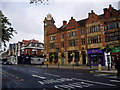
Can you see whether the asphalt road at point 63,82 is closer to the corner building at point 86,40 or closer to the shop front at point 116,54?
the shop front at point 116,54

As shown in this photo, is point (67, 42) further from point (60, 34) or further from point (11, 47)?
point (11, 47)

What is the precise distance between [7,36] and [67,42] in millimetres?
37034

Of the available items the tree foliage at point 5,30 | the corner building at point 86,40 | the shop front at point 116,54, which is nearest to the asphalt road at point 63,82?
the tree foliage at point 5,30

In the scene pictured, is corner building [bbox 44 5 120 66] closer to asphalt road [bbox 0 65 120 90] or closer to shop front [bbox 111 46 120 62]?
shop front [bbox 111 46 120 62]

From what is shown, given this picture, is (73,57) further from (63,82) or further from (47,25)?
(63,82)

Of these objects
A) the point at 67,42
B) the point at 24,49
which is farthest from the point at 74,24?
the point at 24,49

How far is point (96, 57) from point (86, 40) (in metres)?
5.74

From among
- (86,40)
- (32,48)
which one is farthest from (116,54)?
(32,48)

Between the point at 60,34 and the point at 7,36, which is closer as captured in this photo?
the point at 7,36

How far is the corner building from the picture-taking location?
1411 inches

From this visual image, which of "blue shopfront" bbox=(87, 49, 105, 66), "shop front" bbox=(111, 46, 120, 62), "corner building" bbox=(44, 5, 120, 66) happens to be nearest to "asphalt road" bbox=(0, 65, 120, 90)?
"shop front" bbox=(111, 46, 120, 62)

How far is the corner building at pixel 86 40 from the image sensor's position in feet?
118

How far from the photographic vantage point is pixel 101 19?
126ft

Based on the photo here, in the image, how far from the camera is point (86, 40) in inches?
1641
